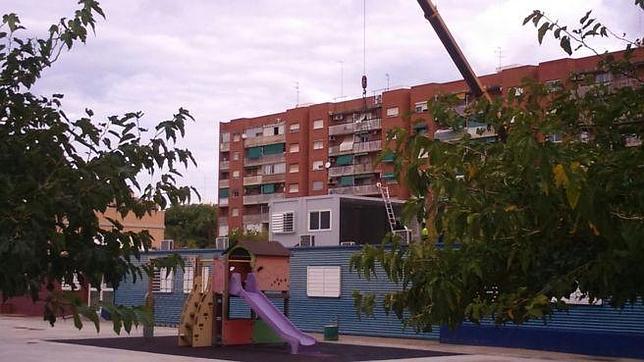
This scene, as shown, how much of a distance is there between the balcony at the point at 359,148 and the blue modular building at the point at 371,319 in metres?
53.4

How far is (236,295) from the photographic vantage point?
88.4 feet

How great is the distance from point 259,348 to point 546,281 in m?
23.1

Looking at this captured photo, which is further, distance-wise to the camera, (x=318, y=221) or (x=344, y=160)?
(x=344, y=160)

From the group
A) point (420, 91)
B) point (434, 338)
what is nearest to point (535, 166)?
point (434, 338)

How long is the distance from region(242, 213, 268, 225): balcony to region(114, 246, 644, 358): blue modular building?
199 ft

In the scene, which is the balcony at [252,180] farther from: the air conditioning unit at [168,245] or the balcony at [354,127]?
the air conditioning unit at [168,245]

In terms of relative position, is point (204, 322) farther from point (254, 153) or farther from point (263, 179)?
point (254, 153)

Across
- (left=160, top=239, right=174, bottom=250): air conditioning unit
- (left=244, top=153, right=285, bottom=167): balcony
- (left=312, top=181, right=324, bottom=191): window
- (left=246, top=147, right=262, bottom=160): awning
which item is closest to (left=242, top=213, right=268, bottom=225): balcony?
(left=244, top=153, right=285, bottom=167): balcony

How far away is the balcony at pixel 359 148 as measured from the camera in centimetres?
9291

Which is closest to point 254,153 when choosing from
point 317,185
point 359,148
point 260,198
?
point 260,198

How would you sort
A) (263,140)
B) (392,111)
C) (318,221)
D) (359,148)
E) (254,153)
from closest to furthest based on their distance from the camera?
(318,221) → (392,111) → (359,148) → (263,140) → (254,153)

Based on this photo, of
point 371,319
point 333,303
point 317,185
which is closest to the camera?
point 371,319

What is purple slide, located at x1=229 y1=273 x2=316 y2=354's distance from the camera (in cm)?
2508

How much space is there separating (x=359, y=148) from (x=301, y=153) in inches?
350
